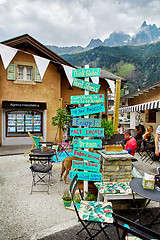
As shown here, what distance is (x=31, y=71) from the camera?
10.8 m

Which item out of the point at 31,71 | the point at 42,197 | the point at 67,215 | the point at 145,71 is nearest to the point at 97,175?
the point at 67,215

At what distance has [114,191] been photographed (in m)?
3.08

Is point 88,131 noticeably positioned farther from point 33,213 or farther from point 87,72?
point 33,213

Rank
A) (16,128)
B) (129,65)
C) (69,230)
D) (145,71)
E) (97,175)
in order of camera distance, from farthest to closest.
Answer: (129,65), (145,71), (16,128), (97,175), (69,230)

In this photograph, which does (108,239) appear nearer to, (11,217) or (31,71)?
(11,217)

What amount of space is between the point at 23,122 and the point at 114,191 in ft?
29.0

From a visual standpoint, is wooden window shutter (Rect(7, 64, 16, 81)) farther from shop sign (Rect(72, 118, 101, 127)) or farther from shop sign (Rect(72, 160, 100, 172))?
shop sign (Rect(72, 160, 100, 172))

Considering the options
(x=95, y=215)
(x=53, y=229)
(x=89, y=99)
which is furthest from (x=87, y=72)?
(x=53, y=229)

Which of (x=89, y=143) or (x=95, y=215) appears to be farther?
(x=89, y=143)

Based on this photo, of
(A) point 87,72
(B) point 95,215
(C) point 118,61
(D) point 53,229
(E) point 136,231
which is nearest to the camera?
(E) point 136,231

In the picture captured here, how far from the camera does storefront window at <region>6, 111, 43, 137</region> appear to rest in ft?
34.2

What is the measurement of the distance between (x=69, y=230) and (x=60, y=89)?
9398 millimetres

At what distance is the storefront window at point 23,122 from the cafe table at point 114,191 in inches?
326

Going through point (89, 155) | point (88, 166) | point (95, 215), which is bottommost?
point (95, 215)
